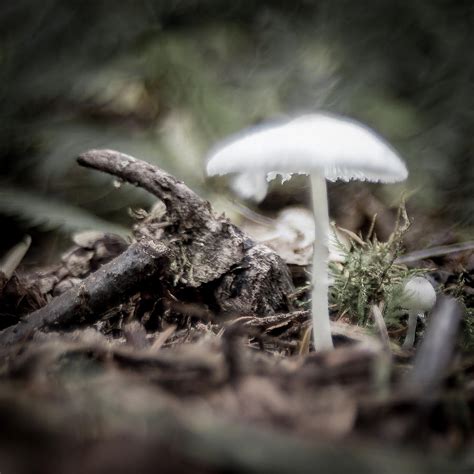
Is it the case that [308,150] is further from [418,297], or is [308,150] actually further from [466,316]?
[466,316]

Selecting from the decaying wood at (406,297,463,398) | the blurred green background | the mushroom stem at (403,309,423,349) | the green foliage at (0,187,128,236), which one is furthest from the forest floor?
Answer: the blurred green background

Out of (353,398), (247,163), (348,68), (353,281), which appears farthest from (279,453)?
(348,68)

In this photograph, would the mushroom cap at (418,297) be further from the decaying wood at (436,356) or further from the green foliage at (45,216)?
the green foliage at (45,216)

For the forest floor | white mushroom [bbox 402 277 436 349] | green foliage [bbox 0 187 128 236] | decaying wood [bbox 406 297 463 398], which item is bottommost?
the forest floor

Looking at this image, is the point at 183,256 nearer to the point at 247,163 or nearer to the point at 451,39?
the point at 247,163

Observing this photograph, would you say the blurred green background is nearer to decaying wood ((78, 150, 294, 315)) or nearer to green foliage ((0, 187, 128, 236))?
green foliage ((0, 187, 128, 236))

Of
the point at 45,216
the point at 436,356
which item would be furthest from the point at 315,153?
the point at 45,216
